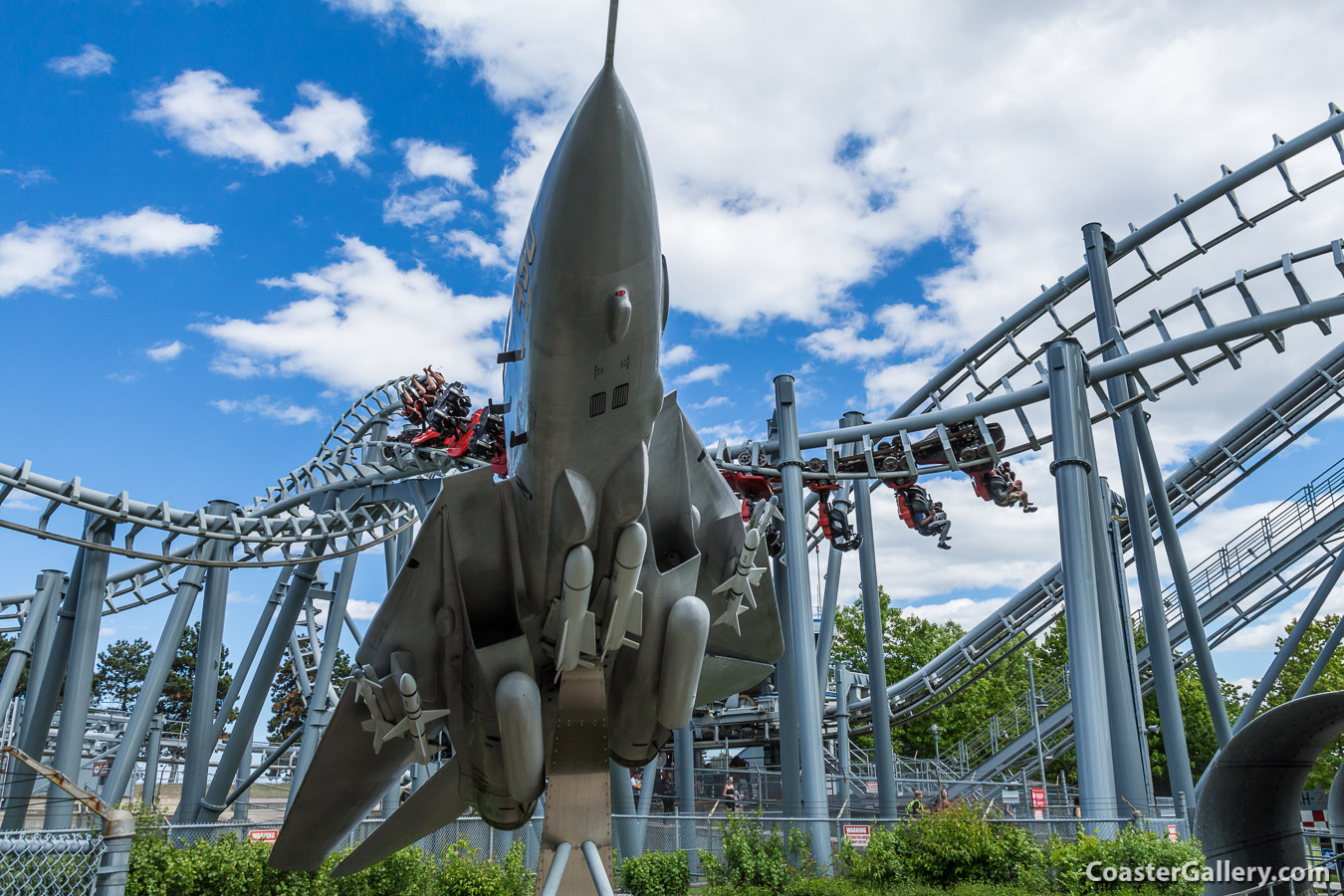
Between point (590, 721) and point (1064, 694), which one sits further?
point (1064, 694)

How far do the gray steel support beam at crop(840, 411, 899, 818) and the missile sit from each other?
10575 millimetres

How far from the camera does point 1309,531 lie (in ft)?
61.7

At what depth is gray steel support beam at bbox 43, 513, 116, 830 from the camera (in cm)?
1281

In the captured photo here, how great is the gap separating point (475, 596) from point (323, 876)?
5.79m

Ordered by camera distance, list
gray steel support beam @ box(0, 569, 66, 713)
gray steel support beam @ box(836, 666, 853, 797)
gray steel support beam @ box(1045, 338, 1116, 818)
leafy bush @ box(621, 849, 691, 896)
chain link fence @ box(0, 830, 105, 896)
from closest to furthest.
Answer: chain link fence @ box(0, 830, 105, 896) → gray steel support beam @ box(1045, 338, 1116, 818) → leafy bush @ box(621, 849, 691, 896) → gray steel support beam @ box(0, 569, 66, 713) → gray steel support beam @ box(836, 666, 853, 797)

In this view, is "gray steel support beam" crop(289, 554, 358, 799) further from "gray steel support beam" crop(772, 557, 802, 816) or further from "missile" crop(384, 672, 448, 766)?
"missile" crop(384, 672, 448, 766)

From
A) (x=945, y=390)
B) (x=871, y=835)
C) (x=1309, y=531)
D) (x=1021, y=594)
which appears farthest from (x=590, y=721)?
(x=1021, y=594)

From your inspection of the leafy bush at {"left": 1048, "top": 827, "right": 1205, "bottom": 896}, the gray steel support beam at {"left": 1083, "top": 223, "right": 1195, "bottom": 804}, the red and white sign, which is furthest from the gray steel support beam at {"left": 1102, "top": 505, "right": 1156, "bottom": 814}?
the leafy bush at {"left": 1048, "top": 827, "right": 1205, "bottom": 896}

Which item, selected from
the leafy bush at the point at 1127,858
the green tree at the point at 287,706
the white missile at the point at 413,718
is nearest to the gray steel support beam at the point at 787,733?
the leafy bush at the point at 1127,858

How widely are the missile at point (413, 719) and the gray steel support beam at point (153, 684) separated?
10759 mm

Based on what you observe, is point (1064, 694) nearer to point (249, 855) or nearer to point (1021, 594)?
point (1021, 594)

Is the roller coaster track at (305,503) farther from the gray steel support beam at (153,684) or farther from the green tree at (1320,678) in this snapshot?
the green tree at (1320,678)

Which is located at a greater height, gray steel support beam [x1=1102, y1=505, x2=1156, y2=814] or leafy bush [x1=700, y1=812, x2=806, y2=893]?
gray steel support beam [x1=1102, y1=505, x2=1156, y2=814]

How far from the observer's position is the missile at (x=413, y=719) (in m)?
5.59
